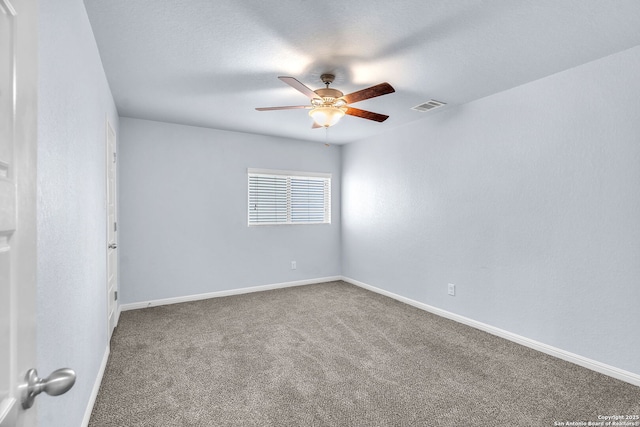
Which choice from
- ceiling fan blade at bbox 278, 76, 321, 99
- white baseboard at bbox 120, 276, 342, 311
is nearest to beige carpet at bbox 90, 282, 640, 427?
white baseboard at bbox 120, 276, 342, 311

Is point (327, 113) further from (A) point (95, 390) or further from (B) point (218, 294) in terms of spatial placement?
(B) point (218, 294)

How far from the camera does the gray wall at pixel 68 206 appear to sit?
1178mm

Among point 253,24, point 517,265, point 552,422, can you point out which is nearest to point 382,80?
point 253,24

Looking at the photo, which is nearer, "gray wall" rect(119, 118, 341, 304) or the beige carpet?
the beige carpet

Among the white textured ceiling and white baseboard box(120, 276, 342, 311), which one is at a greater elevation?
the white textured ceiling

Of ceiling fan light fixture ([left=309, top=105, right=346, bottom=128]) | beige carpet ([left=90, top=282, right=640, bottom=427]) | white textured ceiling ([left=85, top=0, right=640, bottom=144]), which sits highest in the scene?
white textured ceiling ([left=85, top=0, right=640, bottom=144])

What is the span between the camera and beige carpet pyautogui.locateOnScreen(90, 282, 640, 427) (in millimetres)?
1926

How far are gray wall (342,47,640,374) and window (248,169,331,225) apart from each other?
1483 millimetres

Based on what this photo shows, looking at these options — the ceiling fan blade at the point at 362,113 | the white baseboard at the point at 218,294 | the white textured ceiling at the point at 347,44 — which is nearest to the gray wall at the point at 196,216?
the white baseboard at the point at 218,294

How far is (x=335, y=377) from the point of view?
7.70 ft

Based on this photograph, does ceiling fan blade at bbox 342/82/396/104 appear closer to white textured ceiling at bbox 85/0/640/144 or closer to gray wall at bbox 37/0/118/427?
white textured ceiling at bbox 85/0/640/144

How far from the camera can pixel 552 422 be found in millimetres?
1860

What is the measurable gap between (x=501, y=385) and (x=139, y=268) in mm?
4011

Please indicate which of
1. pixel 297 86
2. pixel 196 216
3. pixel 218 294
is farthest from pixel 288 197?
pixel 297 86
